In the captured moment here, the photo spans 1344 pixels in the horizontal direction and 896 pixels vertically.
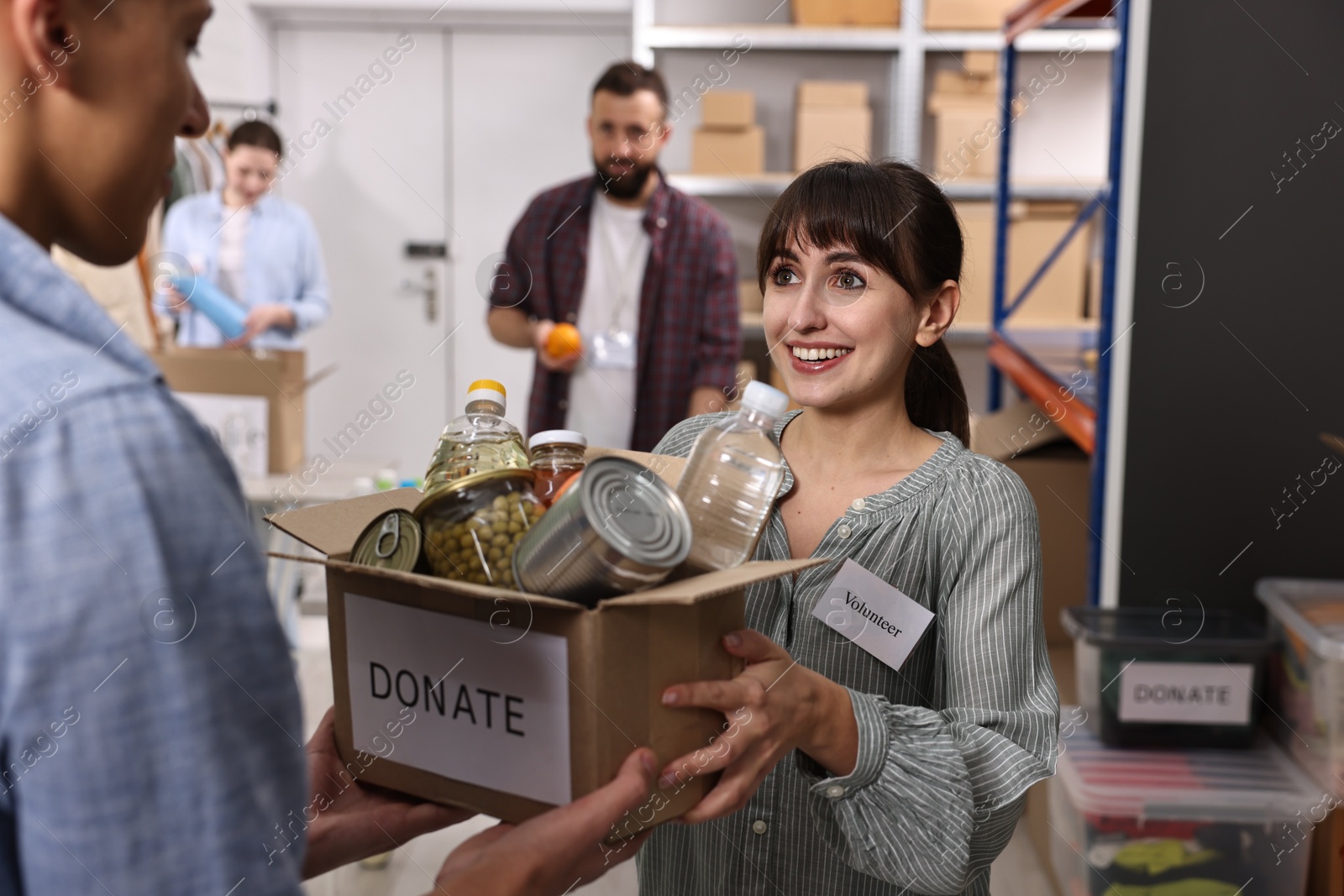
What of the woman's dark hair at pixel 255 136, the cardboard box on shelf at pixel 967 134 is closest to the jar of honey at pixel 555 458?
the woman's dark hair at pixel 255 136

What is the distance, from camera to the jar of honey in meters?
0.86

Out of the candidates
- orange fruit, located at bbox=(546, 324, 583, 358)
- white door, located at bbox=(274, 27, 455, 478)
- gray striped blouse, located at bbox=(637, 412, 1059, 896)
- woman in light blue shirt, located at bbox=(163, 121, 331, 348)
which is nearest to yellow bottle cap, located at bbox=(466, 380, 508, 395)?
gray striped blouse, located at bbox=(637, 412, 1059, 896)

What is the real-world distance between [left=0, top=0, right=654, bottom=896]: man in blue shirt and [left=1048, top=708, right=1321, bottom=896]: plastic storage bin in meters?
1.85

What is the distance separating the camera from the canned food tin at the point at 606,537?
2.22 ft

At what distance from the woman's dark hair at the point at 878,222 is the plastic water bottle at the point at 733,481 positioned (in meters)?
0.37

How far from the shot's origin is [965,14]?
14.2ft

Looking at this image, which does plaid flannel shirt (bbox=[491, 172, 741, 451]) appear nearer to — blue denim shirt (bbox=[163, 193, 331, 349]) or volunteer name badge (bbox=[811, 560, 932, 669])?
blue denim shirt (bbox=[163, 193, 331, 349])

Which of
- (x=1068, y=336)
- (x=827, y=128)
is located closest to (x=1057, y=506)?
(x=1068, y=336)

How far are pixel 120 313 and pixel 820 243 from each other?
3.54 meters

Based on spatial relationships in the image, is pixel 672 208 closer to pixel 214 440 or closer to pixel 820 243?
pixel 820 243

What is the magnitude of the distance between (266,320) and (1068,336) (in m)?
2.78

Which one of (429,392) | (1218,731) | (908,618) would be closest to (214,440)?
(908,618)

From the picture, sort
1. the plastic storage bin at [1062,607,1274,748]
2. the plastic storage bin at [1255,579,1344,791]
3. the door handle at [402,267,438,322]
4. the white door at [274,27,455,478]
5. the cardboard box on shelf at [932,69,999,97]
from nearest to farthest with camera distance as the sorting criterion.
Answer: the plastic storage bin at [1255,579,1344,791], the plastic storage bin at [1062,607,1274,748], the cardboard box on shelf at [932,69,999,97], the white door at [274,27,455,478], the door handle at [402,267,438,322]

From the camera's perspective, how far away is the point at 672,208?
325 cm
